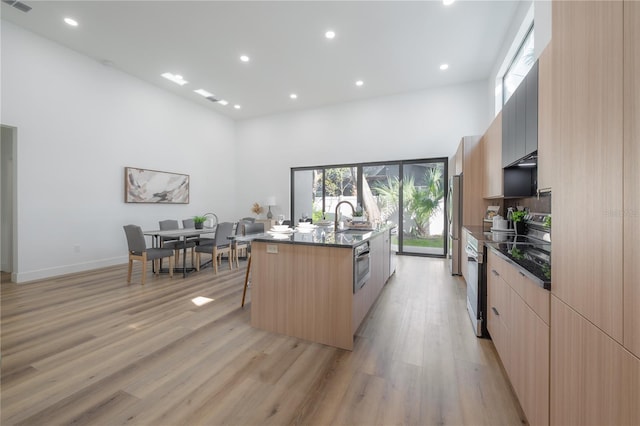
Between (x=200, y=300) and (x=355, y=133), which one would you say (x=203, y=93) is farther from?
(x=200, y=300)

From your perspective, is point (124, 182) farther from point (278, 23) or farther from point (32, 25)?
point (278, 23)

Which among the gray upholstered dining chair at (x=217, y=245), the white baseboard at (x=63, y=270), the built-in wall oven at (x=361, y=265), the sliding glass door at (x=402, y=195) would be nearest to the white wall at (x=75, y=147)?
the white baseboard at (x=63, y=270)

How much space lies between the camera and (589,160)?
35.3 inches

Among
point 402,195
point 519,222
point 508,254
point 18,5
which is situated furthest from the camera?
point 402,195

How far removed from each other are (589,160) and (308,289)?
1.88 metres

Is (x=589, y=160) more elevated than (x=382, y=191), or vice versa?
(x=382, y=191)

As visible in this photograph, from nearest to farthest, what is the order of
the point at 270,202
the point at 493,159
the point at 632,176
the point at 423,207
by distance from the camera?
1. the point at 632,176
2. the point at 493,159
3. the point at 423,207
4. the point at 270,202

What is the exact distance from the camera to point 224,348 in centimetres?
207

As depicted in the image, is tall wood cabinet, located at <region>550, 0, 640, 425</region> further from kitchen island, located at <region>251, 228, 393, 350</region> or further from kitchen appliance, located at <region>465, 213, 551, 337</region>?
kitchen island, located at <region>251, 228, 393, 350</region>

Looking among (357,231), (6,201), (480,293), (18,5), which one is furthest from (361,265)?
→ (6,201)

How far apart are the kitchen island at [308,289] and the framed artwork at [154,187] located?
441 centimetres

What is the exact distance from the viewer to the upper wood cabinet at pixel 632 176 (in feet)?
2.23

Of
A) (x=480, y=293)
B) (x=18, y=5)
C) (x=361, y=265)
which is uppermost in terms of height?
(x=18, y=5)

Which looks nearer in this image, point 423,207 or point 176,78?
point 176,78
